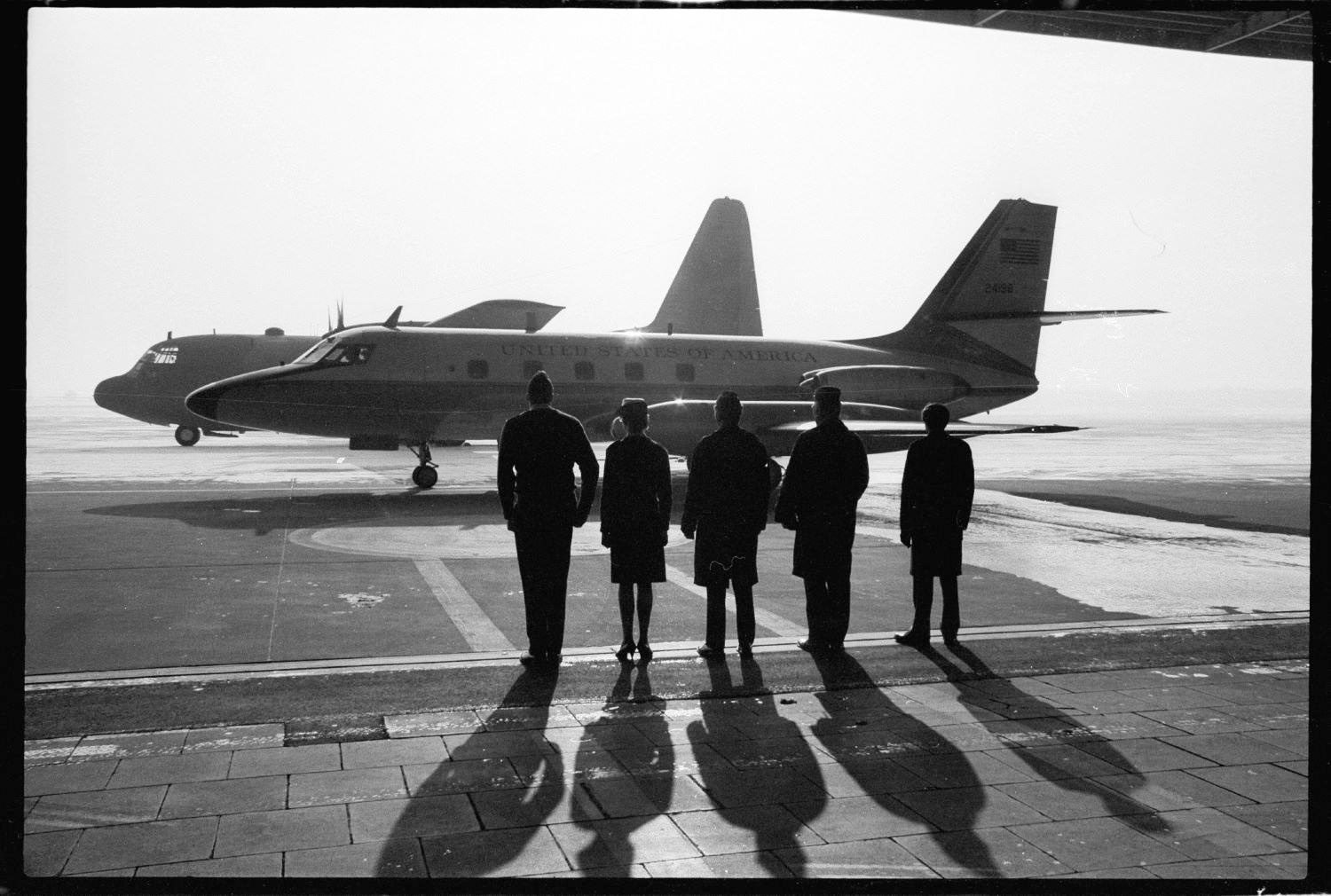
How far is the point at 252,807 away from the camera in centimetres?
455

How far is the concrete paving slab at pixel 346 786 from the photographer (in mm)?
4656

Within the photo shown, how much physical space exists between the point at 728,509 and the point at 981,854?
3.85 metres

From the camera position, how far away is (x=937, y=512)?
806cm

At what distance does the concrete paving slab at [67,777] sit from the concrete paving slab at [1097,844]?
392cm

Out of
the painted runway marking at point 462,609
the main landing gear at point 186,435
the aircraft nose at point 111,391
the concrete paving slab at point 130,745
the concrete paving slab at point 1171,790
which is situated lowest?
the main landing gear at point 186,435

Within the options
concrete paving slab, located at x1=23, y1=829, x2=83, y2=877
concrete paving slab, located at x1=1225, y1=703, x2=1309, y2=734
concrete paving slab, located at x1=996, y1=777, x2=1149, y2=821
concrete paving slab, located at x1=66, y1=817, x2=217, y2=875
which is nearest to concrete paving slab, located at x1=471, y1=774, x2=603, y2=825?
concrete paving slab, located at x1=66, y1=817, x2=217, y2=875

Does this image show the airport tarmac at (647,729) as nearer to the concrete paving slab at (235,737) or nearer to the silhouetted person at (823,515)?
the concrete paving slab at (235,737)

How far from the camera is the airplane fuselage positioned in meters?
18.8

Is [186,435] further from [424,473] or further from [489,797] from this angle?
[489,797]

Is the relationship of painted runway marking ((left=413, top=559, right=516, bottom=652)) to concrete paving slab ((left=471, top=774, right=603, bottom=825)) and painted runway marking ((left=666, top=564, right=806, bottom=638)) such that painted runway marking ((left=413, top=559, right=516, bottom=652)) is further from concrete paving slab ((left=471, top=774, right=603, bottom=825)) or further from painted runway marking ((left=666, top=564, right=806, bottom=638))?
concrete paving slab ((left=471, top=774, right=603, bottom=825))

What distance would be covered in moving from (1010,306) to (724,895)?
73.6 ft

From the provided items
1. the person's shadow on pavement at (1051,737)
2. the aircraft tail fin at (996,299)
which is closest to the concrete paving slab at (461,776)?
the person's shadow on pavement at (1051,737)

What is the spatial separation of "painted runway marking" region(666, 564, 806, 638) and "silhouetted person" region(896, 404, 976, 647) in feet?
2.79

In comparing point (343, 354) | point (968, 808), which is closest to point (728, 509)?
point (968, 808)
